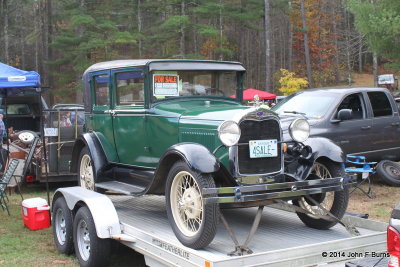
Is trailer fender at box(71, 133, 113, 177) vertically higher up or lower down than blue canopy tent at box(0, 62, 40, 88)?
lower down

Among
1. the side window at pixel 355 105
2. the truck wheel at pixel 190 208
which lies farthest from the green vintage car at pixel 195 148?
the side window at pixel 355 105

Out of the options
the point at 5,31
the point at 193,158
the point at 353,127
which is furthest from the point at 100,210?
the point at 5,31

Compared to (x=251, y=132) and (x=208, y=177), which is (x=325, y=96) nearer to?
(x=251, y=132)

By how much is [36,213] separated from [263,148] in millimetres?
3521

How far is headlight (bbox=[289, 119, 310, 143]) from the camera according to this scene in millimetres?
4950

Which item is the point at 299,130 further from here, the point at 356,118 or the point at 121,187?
the point at 356,118

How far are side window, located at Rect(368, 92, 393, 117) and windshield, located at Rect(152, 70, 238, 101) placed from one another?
13.6 ft

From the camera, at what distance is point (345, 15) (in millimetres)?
44688

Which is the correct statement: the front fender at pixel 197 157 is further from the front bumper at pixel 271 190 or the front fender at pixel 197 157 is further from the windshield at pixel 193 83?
the windshield at pixel 193 83

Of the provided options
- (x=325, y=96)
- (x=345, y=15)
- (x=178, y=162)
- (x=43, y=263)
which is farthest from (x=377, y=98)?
(x=345, y=15)

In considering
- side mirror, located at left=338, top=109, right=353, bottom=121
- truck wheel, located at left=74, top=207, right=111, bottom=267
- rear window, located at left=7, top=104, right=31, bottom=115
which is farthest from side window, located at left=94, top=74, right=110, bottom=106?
rear window, located at left=7, top=104, right=31, bottom=115

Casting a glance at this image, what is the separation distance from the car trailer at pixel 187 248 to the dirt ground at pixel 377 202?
2.24 metres

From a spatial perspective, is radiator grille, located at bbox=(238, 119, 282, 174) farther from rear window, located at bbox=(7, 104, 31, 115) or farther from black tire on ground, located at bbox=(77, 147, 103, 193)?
rear window, located at bbox=(7, 104, 31, 115)

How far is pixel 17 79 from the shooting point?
7906 millimetres
